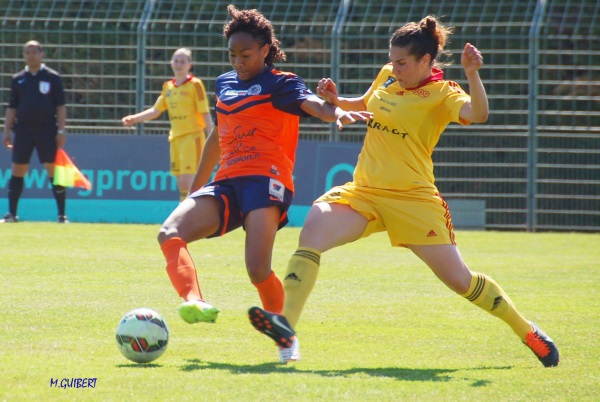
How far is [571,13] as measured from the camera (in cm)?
1831

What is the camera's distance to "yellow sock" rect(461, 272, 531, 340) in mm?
6422

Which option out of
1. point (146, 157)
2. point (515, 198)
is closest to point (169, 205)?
point (146, 157)

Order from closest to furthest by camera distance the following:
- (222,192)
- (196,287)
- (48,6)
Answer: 1. (196,287)
2. (222,192)
3. (48,6)

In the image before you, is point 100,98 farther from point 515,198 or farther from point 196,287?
point 196,287

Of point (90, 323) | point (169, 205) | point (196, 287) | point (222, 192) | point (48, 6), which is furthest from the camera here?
point (48, 6)

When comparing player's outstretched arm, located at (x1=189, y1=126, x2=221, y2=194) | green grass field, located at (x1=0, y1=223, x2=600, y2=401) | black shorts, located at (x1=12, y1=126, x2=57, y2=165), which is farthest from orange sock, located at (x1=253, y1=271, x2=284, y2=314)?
black shorts, located at (x1=12, y1=126, x2=57, y2=165)

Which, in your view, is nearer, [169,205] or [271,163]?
[271,163]

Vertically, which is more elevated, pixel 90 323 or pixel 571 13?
pixel 571 13

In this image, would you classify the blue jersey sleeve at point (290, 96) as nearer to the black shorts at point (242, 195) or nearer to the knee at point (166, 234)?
the black shorts at point (242, 195)

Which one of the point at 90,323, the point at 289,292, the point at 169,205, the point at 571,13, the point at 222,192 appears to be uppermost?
the point at 571,13

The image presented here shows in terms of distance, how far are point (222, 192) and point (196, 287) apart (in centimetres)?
70

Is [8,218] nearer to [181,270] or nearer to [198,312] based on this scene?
[181,270]

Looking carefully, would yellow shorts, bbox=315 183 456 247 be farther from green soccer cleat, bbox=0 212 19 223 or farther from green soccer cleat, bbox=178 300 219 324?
green soccer cleat, bbox=0 212 19 223

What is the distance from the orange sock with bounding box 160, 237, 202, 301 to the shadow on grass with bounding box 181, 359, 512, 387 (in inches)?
14.9
